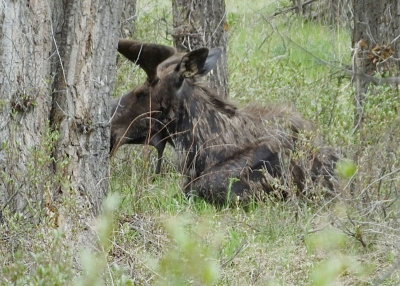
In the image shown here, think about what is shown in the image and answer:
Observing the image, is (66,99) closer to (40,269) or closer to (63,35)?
(63,35)

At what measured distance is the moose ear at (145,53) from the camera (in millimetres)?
10078

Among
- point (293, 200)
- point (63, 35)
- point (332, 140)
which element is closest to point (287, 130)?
point (332, 140)

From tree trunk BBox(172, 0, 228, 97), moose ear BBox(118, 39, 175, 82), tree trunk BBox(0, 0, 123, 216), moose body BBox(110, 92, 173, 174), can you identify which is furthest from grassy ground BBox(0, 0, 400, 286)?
moose ear BBox(118, 39, 175, 82)

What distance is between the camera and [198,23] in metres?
11.2

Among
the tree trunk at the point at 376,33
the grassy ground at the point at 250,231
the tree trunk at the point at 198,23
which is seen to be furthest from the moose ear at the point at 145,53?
the tree trunk at the point at 376,33

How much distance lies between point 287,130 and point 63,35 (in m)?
2.65

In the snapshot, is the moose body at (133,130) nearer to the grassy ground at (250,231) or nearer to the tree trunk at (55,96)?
the grassy ground at (250,231)

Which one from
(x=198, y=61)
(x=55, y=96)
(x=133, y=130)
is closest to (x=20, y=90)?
(x=55, y=96)

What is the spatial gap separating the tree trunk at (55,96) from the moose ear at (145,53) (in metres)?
2.30

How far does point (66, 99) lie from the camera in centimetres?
758

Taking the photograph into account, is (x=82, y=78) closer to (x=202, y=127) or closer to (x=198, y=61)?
(x=198, y=61)

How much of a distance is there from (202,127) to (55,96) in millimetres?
2689

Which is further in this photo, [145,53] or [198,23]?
[198,23]

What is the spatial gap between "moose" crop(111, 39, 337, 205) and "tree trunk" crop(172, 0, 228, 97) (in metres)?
0.87
